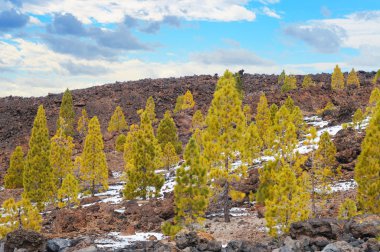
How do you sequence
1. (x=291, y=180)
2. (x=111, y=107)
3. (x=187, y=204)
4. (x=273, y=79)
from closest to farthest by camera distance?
1. (x=291, y=180)
2. (x=187, y=204)
3. (x=111, y=107)
4. (x=273, y=79)

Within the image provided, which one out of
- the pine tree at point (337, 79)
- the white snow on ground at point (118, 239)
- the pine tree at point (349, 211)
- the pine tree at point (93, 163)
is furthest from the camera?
the pine tree at point (337, 79)

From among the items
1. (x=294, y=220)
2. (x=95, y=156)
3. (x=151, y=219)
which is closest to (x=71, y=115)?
(x=95, y=156)

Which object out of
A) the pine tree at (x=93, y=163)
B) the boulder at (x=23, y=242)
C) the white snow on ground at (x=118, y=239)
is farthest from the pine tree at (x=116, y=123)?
the boulder at (x=23, y=242)

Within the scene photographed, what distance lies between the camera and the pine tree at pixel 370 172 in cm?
2344

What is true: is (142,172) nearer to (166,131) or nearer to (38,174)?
(38,174)

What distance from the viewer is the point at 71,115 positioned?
84812mm

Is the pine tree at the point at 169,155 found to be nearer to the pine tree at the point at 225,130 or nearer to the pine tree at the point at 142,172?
the pine tree at the point at 142,172

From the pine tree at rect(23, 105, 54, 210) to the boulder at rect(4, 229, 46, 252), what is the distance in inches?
782

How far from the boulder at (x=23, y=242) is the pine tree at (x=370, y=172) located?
18.1 m

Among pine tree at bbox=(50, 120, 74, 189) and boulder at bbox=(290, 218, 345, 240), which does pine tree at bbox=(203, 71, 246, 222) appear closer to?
boulder at bbox=(290, 218, 345, 240)

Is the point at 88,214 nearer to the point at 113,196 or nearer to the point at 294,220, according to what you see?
the point at 113,196

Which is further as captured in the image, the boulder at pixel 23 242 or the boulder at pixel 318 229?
the boulder at pixel 23 242

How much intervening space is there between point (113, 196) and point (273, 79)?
111183mm

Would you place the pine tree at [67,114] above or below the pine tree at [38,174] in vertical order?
above
